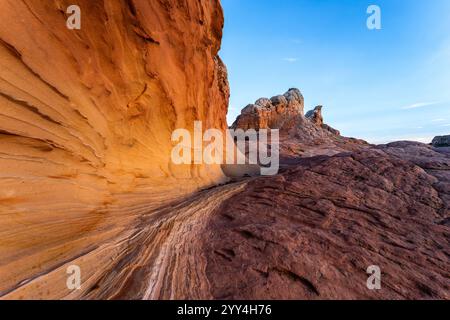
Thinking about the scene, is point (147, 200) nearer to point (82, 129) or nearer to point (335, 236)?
point (82, 129)

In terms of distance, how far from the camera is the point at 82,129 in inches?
170

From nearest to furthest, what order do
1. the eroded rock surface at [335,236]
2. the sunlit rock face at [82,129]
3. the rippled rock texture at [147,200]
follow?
the eroded rock surface at [335,236]
the rippled rock texture at [147,200]
the sunlit rock face at [82,129]

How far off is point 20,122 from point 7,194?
102cm

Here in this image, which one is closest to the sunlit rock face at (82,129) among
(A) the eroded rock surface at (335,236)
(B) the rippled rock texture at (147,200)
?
(B) the rippled rock texture at (147,200)

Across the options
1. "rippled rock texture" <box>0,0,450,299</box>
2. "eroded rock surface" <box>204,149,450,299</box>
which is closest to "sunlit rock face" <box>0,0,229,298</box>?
"rippled rock texture" <box>0,0,450,299</box>

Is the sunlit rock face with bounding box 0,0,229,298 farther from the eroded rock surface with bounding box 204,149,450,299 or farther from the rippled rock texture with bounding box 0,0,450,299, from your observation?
the eroded rock surface with bounding box 204,149,450,299

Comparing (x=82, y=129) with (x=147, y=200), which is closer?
(x=82, y=129)

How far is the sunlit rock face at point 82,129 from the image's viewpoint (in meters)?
3.23

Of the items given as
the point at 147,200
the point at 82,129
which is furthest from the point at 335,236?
the point at 82,129

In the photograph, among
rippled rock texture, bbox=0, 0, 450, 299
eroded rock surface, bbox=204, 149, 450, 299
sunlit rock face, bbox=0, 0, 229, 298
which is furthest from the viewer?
sunlit rock face, bbox=0, 0, 229, 298

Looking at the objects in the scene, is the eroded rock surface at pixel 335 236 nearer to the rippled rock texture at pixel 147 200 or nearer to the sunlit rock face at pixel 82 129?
the rippled rock texture at pixel 147 200

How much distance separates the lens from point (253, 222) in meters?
4.56

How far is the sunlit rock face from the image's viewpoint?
323 cm
